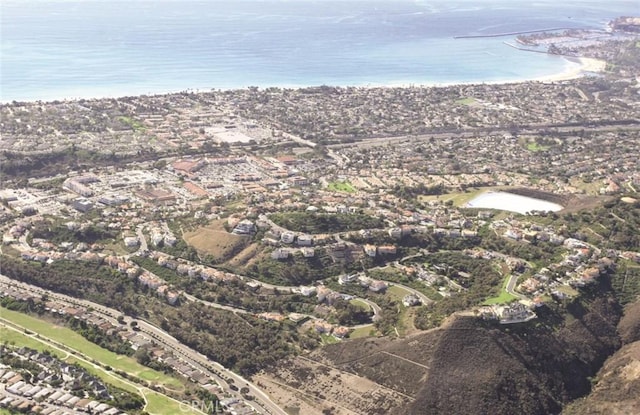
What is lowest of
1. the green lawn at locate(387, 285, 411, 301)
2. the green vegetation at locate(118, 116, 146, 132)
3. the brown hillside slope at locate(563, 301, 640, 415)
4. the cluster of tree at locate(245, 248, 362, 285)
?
the brown hillside slope at locate(563, 301, 640, 415)

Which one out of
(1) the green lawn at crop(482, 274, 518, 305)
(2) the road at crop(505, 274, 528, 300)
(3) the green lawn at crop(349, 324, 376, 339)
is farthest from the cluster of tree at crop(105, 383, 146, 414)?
(2) the road at crop(505, 274, 528, 300)

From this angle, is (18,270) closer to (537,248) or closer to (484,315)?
(484,315)

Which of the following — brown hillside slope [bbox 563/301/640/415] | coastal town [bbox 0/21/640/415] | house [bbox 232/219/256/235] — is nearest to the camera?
brown hillside slope [bbox 563/301/640/415]

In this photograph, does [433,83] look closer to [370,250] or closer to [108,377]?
[370,250]

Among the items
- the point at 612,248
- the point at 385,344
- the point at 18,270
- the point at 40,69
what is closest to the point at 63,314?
the point at 18,270

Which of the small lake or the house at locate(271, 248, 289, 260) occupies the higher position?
the house at locate(271, 248, 289, 260)

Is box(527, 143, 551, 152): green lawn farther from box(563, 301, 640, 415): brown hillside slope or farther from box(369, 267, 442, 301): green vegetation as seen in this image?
box(563, 301, 640, 415): brown hillside slope

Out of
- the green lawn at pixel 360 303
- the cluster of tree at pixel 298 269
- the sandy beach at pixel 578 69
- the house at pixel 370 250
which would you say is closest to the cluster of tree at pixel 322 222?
the cluster of tree at pixel 298 269

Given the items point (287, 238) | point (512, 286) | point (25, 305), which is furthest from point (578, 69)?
point (25, 305)
